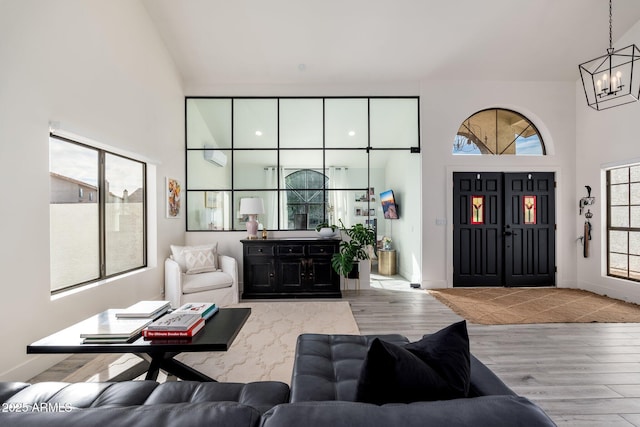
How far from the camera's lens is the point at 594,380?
2.30 m

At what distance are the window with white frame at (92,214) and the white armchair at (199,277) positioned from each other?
501 millimetres

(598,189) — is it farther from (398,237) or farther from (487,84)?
(398,237)

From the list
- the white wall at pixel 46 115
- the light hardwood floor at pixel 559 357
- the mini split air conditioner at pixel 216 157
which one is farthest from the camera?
the mini split air conditioner at pixel 216 157

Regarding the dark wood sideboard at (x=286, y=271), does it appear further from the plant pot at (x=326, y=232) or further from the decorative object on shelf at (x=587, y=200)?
the decorative object on shelf at (x=587, y=200)

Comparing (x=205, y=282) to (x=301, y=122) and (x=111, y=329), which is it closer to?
(x=111, y=329)

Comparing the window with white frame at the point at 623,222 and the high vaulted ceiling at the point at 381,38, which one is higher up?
the high vaulted ceiling at the point at 381,38

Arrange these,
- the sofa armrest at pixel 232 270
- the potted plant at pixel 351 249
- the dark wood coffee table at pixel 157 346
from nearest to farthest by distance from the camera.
→ the dark wood coffee table at pixel 157 346 < the sofa armrest at pixel 232 270 < the potted plant at pixel 351 249

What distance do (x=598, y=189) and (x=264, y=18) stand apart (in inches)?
240

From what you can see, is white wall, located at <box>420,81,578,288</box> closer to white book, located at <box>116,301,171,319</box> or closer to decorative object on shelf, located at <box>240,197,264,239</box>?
decorative object on shelf, located at <box>240,197,264,239</box>

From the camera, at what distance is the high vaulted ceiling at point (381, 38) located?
4.01m

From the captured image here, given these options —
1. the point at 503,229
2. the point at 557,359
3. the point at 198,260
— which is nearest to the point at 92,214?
the point at 198,260

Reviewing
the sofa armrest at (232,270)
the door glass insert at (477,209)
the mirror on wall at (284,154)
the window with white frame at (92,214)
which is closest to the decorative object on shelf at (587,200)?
the door glass insert at (477,209)

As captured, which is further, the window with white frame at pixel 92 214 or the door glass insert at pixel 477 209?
the door glass insert at pixel 477 209

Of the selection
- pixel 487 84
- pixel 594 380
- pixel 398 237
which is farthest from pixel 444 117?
pixel 594 380
